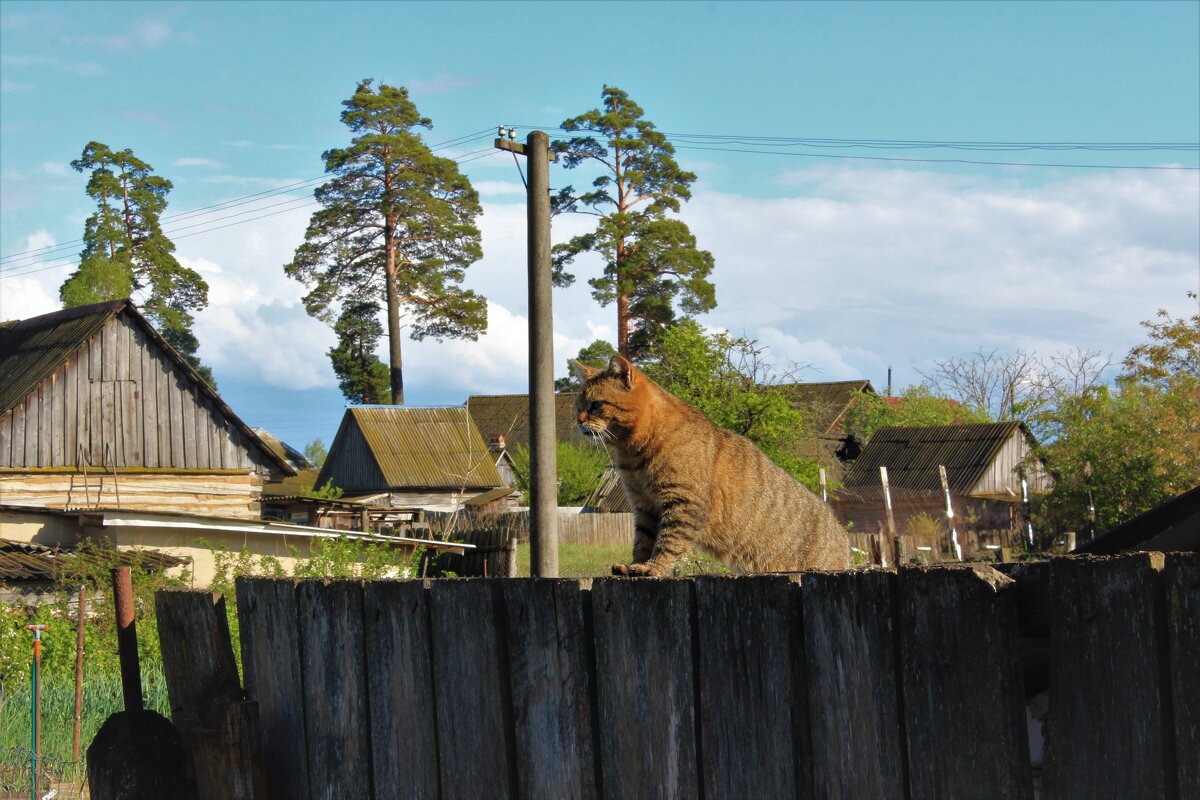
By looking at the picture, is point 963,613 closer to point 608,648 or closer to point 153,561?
point 608,648

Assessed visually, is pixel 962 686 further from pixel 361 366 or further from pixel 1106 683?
pixel 361 366

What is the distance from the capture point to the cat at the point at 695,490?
16.8ft

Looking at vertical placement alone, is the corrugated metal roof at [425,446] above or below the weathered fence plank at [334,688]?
above

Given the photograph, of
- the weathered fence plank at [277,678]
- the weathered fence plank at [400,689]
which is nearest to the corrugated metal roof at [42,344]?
the weathered fence plank at [277,678]

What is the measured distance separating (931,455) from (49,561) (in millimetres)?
32167

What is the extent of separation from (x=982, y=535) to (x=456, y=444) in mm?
22142

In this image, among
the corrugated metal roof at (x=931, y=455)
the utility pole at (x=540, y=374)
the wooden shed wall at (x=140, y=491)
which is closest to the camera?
the utility pole at (x=540, y=374)

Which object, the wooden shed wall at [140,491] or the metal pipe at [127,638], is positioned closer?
the metal pipe at [127,638]

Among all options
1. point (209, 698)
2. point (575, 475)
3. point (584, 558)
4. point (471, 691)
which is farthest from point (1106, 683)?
point (575, 475)

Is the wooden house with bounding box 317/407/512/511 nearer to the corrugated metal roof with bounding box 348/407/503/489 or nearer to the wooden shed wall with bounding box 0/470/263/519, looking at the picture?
the corrugated metal roof with bounding box 348/407/503/489

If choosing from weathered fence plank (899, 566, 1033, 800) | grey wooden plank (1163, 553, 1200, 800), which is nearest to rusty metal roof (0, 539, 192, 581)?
weathered fence plank (899, 566, 1033, 800)

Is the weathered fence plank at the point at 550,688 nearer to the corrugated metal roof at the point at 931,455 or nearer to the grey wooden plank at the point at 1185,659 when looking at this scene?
the grey wooden plank at the point at 1185,659

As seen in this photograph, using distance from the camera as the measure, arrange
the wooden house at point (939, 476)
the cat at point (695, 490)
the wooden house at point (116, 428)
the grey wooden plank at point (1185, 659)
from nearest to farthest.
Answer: the grey wooden plank at point (1185, 659) < the cat at point (695, 490) < the wooden house at point (116, 428) < the wooden house at point (939, 476)

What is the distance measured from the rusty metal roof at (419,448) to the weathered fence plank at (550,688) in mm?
40089
